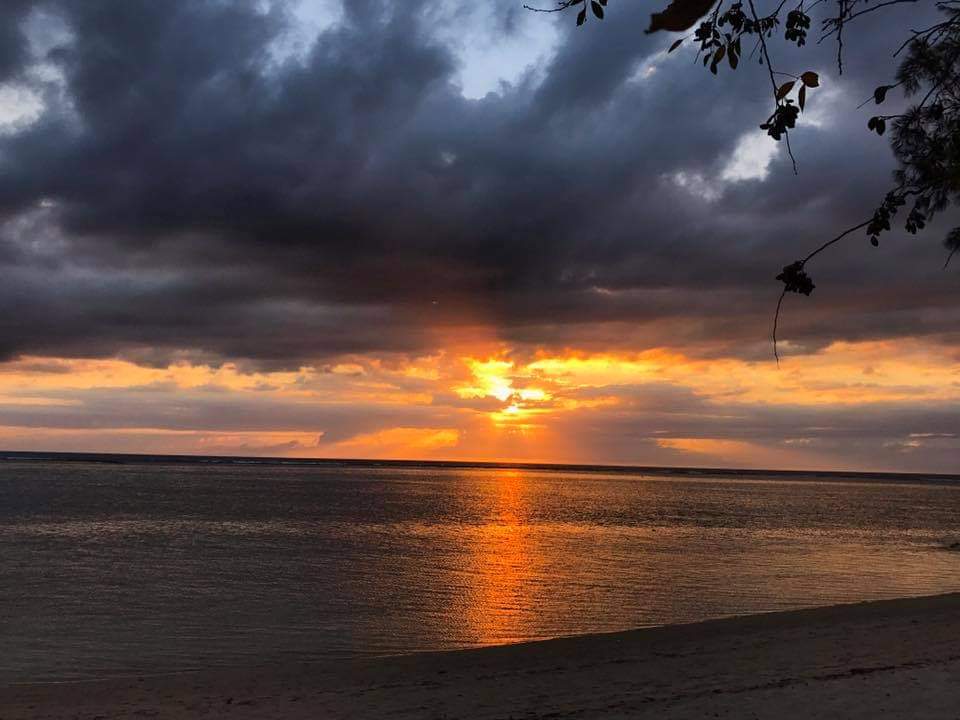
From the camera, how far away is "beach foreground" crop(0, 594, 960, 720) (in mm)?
14078

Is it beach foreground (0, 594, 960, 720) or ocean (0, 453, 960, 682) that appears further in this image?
ocean (0, 453, 960, 682)

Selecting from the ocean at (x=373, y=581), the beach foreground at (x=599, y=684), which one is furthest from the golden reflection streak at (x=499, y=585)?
the beach foreground at (x=599, y=684)

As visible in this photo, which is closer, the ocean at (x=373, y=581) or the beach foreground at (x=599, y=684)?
the beach foreground at (x=599, y=684)

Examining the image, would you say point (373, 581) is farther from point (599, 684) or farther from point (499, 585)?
point (599, 684)

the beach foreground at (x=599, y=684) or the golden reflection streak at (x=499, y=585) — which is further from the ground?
the beach foreground at (x=599, y=684)

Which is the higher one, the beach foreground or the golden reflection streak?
the beach foreground

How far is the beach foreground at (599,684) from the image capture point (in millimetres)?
14078

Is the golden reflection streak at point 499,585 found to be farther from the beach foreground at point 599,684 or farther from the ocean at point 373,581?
the beach foreground at point 599,684

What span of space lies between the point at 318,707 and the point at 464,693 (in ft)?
8.88

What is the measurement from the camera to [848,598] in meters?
31.4

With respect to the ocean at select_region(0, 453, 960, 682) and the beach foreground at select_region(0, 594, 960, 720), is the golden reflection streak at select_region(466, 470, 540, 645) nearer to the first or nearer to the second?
the ocean at select_region(0, 453, 960, 682)

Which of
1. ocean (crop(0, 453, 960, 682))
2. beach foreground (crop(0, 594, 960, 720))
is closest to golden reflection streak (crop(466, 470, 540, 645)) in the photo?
ocean (crop(0, 453, 960, 682))

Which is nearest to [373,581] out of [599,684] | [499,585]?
[499,585]

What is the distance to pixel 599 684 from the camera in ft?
53.4
